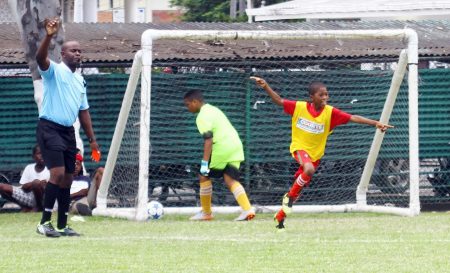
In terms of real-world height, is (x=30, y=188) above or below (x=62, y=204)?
below

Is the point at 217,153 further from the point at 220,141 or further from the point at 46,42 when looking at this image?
the point at 46,42

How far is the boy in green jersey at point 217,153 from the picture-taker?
47.5 feet

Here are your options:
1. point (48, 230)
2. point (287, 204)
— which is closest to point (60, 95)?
point (48, 230)

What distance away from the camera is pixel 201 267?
9.76 meters

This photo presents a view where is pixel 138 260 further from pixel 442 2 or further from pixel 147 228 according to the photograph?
pixel 442 2

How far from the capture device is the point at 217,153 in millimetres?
14633

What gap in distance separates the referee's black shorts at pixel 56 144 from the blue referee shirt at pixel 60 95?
0.07 m

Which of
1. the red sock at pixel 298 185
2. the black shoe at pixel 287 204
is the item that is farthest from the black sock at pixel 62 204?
the red sock at pixel 298 185

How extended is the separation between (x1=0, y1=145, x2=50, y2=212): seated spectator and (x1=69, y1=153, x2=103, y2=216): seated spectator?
0.42m

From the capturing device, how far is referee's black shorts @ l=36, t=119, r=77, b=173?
39.0 feet

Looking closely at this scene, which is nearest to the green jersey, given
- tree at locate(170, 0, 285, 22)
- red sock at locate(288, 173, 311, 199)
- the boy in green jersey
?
the boy in green jersey

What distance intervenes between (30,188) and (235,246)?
543 cm

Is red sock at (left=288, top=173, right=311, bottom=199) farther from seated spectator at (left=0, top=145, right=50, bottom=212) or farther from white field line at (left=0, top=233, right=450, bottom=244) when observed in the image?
seated spectator at (left=0, top=145, right=50, bottom=212)

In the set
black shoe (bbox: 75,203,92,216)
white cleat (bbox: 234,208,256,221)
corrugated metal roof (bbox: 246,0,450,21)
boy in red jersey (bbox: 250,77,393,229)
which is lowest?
black shoe (bbox: 75,203,92,216)
